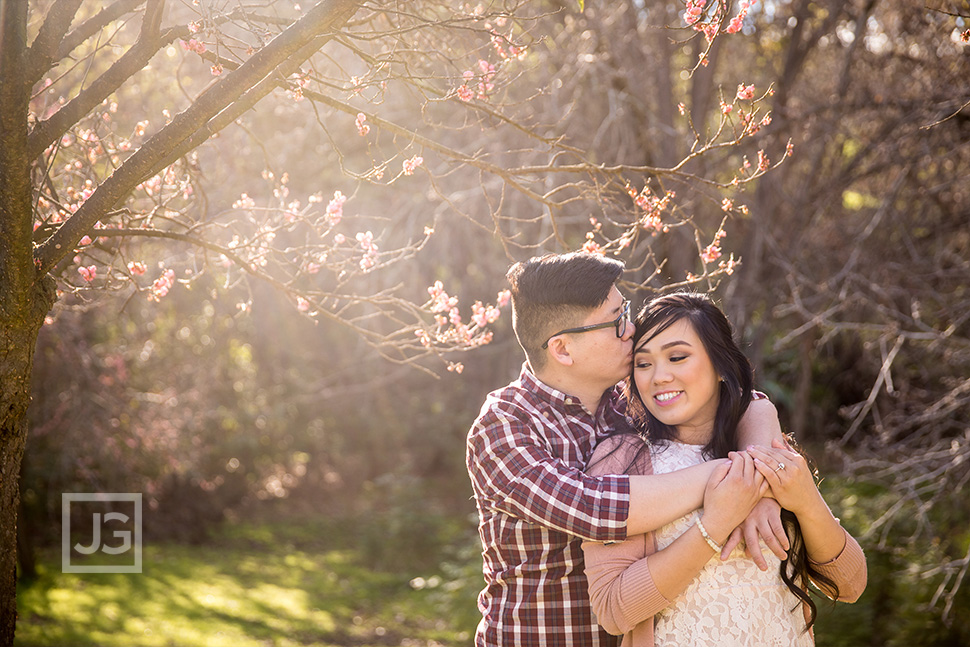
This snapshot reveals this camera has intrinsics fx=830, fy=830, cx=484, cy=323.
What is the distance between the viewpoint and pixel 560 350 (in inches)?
94.3

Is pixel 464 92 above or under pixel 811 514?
above

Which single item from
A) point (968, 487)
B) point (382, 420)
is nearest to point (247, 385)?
point (382, 420)

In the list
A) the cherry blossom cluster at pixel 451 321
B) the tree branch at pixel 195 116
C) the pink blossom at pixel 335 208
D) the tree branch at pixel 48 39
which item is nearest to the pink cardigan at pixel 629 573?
the cherry blossom cluster at pixel 451 321

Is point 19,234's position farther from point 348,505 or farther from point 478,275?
point 348,505

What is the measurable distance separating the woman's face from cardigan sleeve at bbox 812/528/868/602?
0.44 metres

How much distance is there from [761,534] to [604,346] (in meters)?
0.65

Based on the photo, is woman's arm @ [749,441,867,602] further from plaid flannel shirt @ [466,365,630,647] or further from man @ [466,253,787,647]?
plaid flannel shirt @ [466,365,630,647]

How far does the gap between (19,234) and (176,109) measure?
4.99 metres

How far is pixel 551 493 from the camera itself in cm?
205

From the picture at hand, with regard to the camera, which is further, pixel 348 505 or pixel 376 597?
pixel 348 505

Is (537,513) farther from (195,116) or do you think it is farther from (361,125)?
(361,125)

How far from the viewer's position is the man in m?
2.02

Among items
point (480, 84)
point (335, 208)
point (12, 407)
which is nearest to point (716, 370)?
point (480, 84)

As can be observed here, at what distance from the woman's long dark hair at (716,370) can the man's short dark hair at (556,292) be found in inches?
6.3
